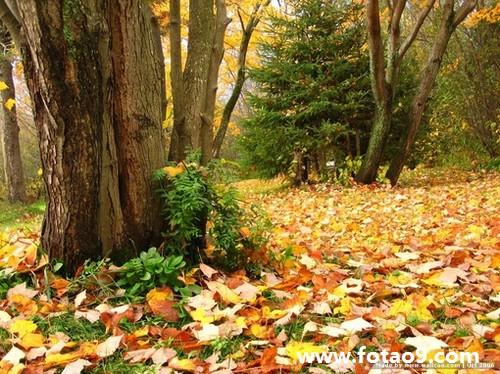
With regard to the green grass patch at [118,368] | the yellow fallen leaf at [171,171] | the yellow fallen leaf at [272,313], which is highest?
the yellow fallen leaf at [171,171]

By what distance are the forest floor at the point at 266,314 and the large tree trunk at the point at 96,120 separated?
0.29m

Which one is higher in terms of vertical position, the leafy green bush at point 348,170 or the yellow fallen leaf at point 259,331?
the leafy green bush at point 348,170

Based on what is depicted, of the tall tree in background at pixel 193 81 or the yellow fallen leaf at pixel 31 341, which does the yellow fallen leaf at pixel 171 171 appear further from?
the yellow fallen leaf at pixel 31 341

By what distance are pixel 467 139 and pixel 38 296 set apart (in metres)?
12.1

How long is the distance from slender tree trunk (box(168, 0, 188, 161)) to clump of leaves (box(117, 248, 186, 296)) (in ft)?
3.26

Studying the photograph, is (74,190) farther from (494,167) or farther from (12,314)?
(494,167)

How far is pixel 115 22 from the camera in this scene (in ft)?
8.47

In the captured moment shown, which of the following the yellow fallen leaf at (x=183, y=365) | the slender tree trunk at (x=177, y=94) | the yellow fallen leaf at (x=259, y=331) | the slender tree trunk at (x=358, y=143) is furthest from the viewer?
the slender tree trunk at (x=358, y=143)

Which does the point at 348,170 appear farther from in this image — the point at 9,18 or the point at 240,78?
the point at 9,18

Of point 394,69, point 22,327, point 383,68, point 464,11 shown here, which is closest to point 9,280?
point 22,327

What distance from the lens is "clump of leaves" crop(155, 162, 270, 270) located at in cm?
267

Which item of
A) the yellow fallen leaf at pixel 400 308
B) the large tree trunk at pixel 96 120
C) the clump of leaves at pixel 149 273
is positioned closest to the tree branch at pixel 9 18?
the large tree trunk at pixel 96 120

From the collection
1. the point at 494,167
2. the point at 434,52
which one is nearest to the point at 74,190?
the point at 434,52

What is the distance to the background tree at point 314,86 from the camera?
9.45 meters
